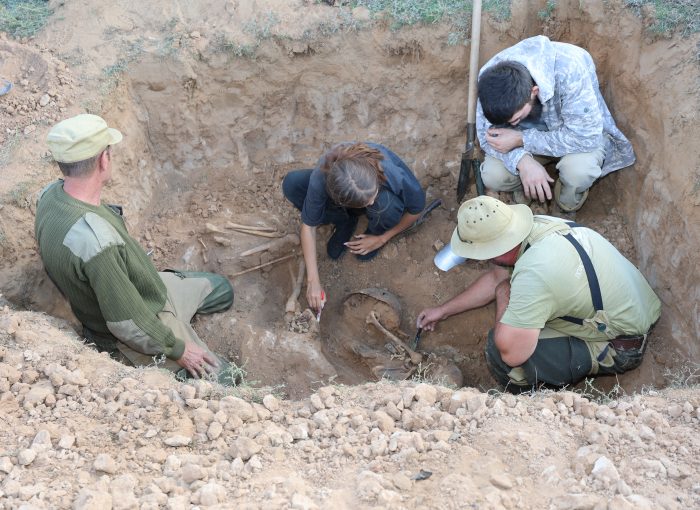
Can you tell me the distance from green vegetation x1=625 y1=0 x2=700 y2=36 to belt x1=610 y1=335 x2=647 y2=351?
2110mm

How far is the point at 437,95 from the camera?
5.13 m

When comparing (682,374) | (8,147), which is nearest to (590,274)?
(682,374)

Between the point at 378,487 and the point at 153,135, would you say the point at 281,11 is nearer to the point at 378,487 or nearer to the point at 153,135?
the point at 153,135

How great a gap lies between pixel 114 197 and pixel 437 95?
2702 millimetres

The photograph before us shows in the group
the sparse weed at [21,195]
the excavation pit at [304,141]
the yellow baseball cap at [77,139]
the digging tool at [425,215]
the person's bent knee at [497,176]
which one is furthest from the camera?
the digging tool at [425,215]

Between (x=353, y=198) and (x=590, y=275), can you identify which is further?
(x=353, y=198)

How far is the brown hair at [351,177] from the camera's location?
383 centimetres

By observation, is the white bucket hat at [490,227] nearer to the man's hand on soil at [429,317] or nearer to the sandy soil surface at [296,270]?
the sandy soil surface at [296,270]

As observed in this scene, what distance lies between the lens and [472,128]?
192 inches

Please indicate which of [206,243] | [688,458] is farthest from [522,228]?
[206,243]

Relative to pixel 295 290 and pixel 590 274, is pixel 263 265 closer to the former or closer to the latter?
pixel 295 290

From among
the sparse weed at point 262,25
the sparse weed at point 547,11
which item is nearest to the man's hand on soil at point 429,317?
the sparse weed at point 547,11

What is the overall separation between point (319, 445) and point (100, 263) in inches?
61.3

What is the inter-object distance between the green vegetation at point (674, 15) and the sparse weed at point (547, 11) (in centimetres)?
63
